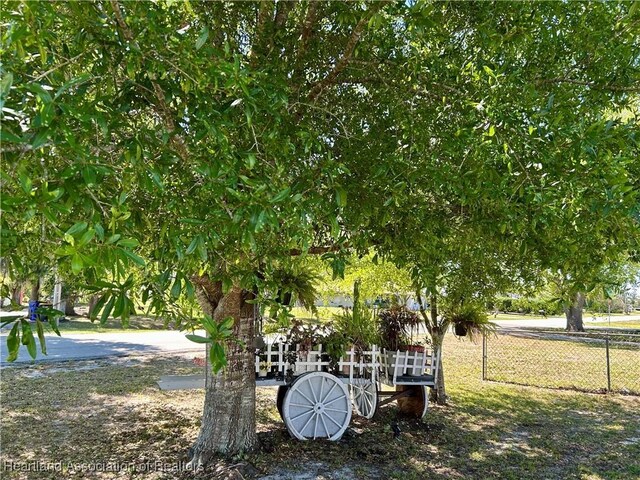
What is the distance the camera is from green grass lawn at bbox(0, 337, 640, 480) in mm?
4848

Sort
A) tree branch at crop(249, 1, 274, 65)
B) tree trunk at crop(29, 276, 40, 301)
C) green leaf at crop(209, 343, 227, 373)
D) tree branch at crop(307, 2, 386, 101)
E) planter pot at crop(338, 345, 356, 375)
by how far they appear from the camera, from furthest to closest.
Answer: planter pot at crop(338, 345, 356, 375) → tree branch at crop(249, 1, 274, 65) → tree trunk at crop(29, 276, 40, 301) → tree branch at crop(307, 2, 386, 101) → green leaf at crop(209, 343, 227, 373)

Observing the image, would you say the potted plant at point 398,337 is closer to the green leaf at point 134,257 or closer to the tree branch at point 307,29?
the tree branch at point 307,29

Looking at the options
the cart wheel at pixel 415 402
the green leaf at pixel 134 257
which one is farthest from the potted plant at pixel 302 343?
the green leaf at pixel 134 257

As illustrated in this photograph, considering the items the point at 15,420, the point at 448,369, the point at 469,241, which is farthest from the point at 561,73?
the point at 448,369

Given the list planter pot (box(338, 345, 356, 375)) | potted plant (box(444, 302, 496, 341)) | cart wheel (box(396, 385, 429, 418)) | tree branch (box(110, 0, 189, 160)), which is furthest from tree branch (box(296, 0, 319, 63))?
potted plant (box(444, 302, 496, 341))

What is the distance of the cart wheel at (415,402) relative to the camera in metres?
6.59

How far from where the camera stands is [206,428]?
4.96 meters

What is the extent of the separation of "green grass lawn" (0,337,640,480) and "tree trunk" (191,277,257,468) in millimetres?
231

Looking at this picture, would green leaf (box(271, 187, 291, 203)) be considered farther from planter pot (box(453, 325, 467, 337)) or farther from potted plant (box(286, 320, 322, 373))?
planter pot (box(453, 325, 467, 337))

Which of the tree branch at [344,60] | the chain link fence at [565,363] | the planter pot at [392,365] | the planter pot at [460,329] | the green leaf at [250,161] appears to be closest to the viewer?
the green leaf at [250,161]

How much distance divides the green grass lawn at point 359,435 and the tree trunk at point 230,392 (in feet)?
0.76

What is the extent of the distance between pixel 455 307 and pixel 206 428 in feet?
13.7

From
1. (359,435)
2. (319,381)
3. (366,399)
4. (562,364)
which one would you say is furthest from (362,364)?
(562,364)

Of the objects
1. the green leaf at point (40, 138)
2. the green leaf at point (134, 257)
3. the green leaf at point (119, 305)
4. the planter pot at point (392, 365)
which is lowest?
the planter pot at point (392, 365)
